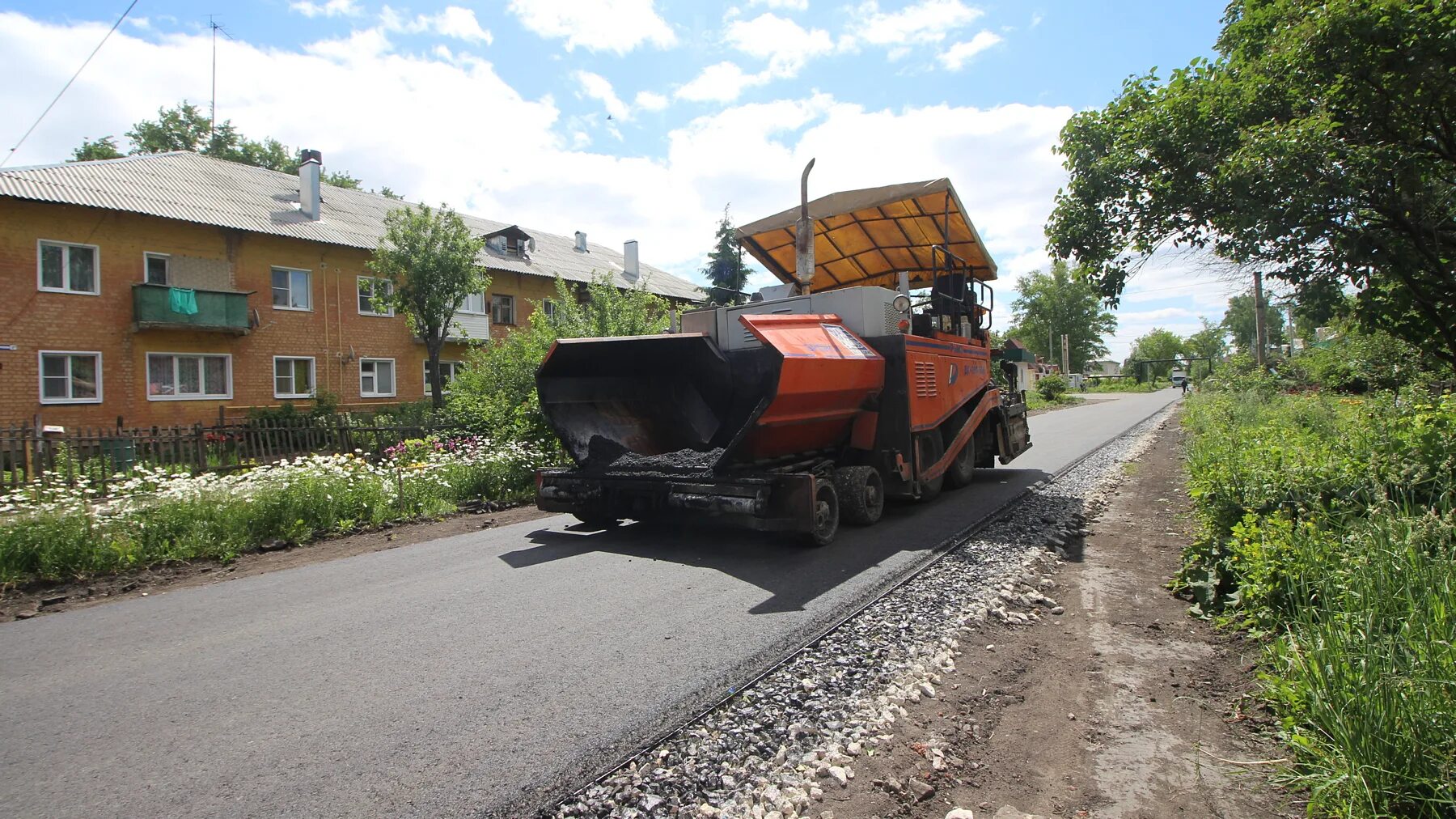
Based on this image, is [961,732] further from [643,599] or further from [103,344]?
[103,344]

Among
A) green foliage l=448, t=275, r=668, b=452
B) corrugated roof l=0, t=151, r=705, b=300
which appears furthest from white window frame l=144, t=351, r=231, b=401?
green foliage l=448, t=275, r=668, b=452

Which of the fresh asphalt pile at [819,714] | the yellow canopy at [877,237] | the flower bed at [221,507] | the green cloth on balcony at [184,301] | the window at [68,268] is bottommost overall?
the fresh asphalt pile at [819,714]

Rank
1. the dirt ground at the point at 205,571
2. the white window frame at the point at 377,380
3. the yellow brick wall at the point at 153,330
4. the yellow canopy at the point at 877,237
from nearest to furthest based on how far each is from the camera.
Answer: the dirt ground at the point at 205,571, the yellow canopy at the point at 877,237, the yellow brick wall at the point at 153,330, the white window frame at the point at 377,380

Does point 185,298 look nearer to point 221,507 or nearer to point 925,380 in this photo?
point 221,507

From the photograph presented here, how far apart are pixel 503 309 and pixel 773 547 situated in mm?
25628

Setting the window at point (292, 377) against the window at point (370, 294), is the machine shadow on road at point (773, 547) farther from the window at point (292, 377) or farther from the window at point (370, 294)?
the window at point (292, 377)

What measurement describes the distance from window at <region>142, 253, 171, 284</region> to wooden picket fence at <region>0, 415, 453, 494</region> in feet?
33.3

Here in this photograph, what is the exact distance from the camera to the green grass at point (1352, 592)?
7.88ft

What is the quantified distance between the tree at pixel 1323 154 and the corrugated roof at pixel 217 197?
1274cm

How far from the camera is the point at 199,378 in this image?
21.1 metres

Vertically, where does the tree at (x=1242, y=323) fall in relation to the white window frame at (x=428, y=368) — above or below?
above

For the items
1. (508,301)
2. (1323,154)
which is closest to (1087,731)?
(1323,154)

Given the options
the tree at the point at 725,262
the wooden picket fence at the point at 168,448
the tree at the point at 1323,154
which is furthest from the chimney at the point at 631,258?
the tree at the point at 1323,154

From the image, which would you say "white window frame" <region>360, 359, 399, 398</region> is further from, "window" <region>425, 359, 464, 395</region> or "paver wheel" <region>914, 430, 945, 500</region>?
"paver wheel" <region>914, 430, 945, 500</region>
